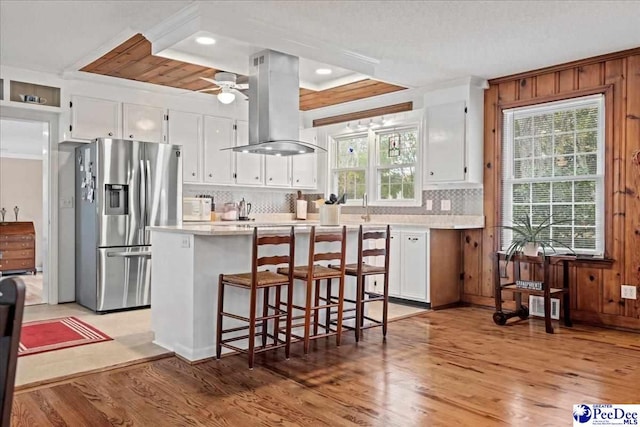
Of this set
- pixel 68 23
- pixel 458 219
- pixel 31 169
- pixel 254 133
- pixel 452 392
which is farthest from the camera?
pixel 31 169

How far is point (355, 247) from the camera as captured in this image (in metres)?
4.59

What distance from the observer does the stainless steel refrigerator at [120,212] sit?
16.6 feet

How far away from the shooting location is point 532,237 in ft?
15.4

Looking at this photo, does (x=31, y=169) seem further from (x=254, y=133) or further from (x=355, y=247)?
(x=355, y=247)

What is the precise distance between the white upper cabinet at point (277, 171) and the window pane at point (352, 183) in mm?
750

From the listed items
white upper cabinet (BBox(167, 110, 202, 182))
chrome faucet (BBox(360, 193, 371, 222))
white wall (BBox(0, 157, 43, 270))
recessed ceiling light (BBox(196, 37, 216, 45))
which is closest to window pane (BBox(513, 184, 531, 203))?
chrome faucet (BBox(360, 193, 371, 222))

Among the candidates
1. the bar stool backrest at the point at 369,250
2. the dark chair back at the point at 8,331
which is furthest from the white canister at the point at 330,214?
the dark chair back at the point at 8,331

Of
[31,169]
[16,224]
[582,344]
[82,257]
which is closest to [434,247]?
[582,344]

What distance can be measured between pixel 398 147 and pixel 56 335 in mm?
4322

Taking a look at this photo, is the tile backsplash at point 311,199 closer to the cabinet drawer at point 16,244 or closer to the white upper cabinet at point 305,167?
the white upper cabinet at point 305,167

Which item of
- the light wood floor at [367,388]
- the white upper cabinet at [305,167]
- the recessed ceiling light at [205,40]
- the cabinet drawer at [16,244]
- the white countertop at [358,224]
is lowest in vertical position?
the light wood floor at [367,388]

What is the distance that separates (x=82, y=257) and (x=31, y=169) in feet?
17.0

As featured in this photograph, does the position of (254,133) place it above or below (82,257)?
above

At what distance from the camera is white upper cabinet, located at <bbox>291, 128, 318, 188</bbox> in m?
7.28
